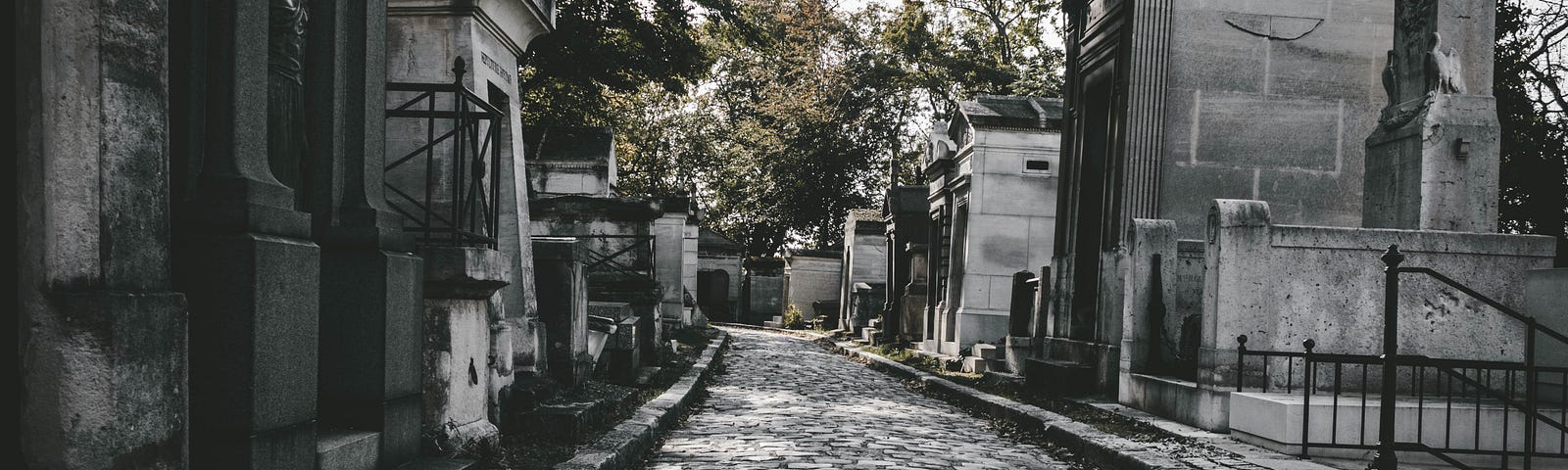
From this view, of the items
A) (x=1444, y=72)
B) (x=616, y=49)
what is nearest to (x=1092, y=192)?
(x=1444, y=72)

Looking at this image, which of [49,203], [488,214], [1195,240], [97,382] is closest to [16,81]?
[49,203]

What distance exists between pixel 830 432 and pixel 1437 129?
4.98 metres

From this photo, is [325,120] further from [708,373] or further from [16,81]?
[708,373]

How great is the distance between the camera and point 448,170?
7.21 m

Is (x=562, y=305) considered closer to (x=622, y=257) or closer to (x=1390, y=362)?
(x=1390, y=362)

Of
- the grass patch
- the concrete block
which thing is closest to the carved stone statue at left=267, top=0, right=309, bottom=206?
the grass patch

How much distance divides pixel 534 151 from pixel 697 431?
11.1m

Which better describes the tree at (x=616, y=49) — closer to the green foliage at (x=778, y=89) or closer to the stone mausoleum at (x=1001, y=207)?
the green foliage at (x=778, y=89)

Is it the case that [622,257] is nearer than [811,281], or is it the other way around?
[622,257]

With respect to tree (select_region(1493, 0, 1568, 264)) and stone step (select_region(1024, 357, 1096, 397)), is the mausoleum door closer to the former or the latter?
stone step (select_region(1024, 357, 1096, 397))

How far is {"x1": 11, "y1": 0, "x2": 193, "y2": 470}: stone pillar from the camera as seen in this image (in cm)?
293

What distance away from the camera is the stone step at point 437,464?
5.14m

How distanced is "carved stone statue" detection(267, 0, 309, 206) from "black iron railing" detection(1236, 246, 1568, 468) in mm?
5238

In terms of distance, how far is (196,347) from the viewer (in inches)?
145
